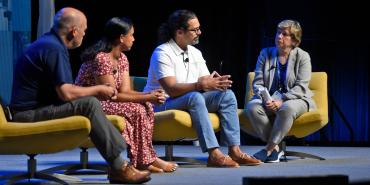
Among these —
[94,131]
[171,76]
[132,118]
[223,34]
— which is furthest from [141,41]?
[94,131]

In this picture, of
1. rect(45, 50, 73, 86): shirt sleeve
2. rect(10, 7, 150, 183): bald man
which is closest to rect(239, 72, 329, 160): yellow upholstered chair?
rect(10, 7, 150, 183): bald man

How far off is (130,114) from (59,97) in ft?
2.20

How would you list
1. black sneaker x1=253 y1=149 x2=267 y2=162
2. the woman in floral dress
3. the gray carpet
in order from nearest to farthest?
the gray carpet, the woman in floral dress, black sneaker x1=253 y1=149 x2=267 y2=162

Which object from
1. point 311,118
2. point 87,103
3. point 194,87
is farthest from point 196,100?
point 87,103

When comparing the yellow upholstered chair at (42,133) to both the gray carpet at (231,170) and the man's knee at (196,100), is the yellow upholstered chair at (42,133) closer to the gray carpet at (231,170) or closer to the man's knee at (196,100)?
the gray carpet at (231,170)

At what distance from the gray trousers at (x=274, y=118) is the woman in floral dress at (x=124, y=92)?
1126 millimetres

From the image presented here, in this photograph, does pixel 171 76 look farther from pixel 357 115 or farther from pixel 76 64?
pixel 357 115

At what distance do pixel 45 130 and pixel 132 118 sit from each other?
83 cm

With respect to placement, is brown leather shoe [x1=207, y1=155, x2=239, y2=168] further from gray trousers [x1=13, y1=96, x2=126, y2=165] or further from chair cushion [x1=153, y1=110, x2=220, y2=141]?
gray trousers [x1=13, y1=96, x2=126, y2=165]

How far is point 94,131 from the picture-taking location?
3799 mm

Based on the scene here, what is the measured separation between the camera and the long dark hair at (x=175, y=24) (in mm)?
5262

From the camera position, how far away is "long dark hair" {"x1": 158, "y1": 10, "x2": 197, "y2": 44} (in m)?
5.26

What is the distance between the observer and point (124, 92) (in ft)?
15.1

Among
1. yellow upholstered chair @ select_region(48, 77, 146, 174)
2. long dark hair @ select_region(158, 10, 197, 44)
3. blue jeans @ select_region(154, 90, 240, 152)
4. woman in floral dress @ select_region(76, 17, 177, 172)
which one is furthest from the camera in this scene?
long dark hair @ select_region(158, 10, 197, 44)
